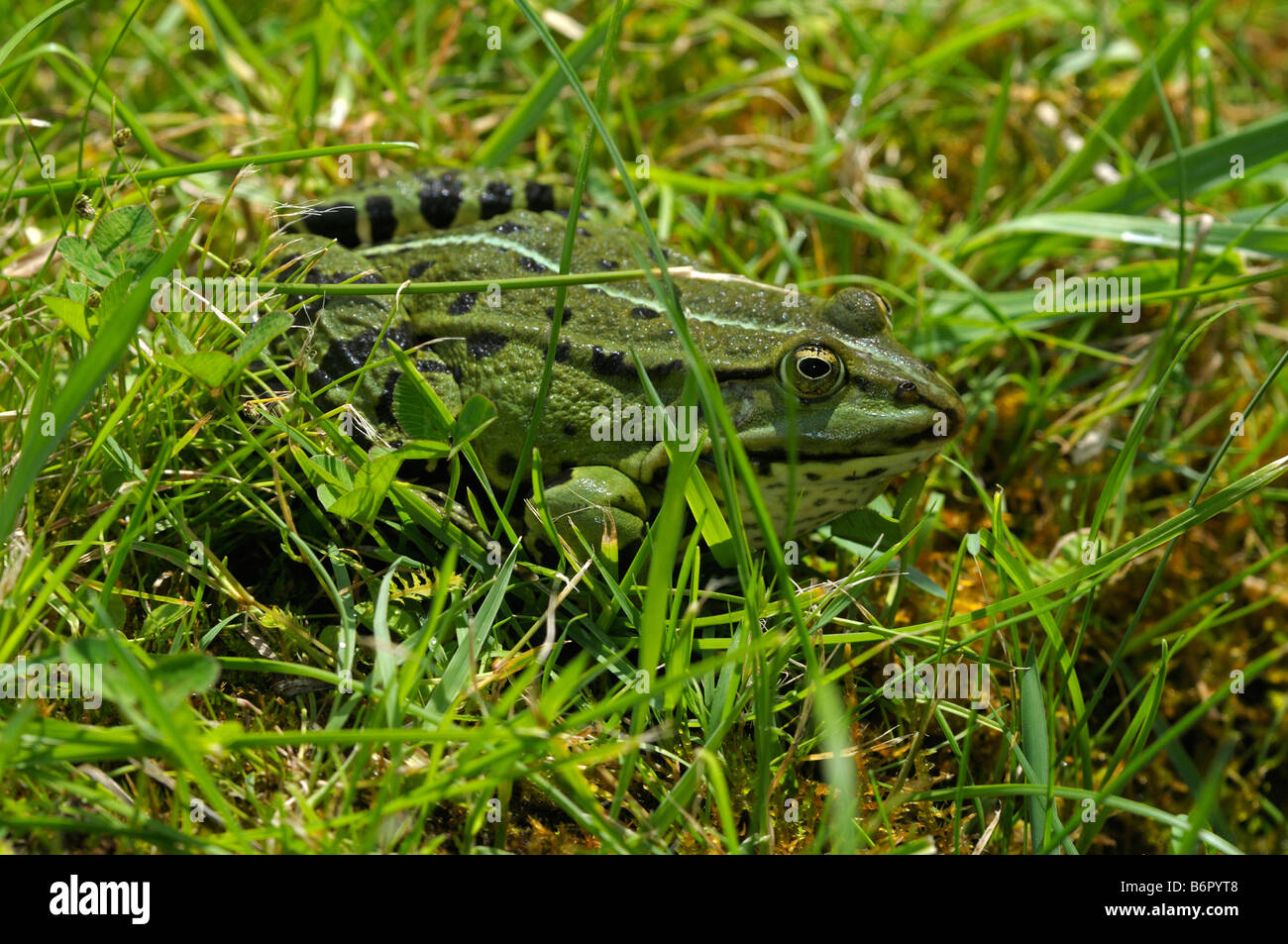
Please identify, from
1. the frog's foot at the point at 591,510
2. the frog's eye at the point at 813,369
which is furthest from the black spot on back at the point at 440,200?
the frog's eye at the point at 813,369

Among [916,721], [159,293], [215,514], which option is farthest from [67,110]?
[916,721]

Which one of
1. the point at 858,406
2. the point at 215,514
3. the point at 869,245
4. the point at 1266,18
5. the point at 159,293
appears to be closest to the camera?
the point at 159,293

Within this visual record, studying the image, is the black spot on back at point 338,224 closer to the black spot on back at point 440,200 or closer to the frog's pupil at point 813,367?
the black spot on back at point 440,200

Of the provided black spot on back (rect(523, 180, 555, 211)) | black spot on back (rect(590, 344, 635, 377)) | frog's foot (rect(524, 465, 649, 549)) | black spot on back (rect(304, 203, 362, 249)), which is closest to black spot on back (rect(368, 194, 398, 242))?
black spot on back (rect(304, 203, 362, 249))

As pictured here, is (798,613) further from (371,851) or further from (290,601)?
(290,601)

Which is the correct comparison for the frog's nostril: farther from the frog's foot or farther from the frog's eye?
the frog's foot

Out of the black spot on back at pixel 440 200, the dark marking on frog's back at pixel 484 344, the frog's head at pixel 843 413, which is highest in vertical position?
the black spot on back at pixel 440 200
